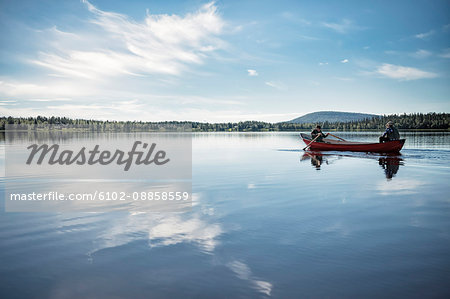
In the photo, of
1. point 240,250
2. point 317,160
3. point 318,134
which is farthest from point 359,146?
point 240,250

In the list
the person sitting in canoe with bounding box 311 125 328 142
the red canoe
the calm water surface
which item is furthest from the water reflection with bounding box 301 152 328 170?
the calm water surface

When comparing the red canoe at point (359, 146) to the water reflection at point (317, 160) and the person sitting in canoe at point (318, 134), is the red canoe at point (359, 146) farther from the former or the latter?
the water reflection at point (317, 160)

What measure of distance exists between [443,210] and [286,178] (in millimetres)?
8646

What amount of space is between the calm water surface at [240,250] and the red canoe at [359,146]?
21850 mm

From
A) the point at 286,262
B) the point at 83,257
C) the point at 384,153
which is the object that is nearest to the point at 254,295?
the point at 286,262

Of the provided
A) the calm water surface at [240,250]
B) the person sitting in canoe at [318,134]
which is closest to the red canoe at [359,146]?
the person sitting in canoe at [318,134]

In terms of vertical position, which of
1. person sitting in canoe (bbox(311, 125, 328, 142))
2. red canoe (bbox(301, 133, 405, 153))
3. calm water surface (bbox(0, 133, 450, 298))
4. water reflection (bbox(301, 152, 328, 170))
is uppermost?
person sitting in canoe (bbox(311, 125, 328, 142))

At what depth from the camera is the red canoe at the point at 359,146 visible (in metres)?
32.7

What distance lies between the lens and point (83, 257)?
22.7 ft

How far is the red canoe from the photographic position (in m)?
32.7

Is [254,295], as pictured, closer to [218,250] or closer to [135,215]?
[218,250]

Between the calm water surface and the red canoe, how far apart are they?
71.7 feet

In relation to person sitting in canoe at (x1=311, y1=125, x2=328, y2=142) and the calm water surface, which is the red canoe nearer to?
person sitting in canoe at (x1=311, y1=125, x2=328, y2=142)

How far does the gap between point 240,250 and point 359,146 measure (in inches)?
1270
